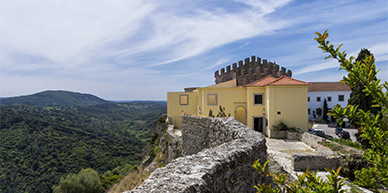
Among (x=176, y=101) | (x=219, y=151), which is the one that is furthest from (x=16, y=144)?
(x=219, y=151)

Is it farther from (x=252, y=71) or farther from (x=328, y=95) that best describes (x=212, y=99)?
(x=328, y=95)

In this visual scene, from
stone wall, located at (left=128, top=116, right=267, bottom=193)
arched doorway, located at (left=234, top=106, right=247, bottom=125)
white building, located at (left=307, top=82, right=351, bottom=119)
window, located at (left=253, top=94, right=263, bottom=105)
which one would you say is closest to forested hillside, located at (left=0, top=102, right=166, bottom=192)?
arched doorway, located at (left=234, top=106, right=247, bottom=125)

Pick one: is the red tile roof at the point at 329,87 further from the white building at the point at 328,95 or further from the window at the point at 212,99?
the window at the point at 212,99

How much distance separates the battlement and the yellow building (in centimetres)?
575

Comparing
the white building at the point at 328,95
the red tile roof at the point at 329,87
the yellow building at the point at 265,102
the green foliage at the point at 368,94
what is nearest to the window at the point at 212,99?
the yellow building at the point at 265,102

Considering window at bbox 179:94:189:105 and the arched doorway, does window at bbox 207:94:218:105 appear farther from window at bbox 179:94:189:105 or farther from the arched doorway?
window at bbox 179:94:189:105

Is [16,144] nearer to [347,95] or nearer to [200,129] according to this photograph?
[200,129]

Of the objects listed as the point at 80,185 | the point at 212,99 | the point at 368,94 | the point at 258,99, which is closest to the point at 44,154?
the point at 80,185

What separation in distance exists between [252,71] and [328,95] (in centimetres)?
2592

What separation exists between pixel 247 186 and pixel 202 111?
1858cm

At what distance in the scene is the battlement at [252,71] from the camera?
27.4m

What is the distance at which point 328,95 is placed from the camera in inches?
1758

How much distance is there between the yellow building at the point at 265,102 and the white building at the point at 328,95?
29189 mm

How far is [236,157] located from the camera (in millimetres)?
3752
